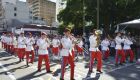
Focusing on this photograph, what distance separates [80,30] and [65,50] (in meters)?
41.9

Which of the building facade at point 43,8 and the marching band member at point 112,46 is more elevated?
the building facade at point 43,8

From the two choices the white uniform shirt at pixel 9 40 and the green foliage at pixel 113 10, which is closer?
the white uniform shirt at pixel 9 40

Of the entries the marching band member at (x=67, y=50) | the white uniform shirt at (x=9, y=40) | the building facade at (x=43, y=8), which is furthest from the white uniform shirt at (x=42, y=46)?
the building facade at (x=43, y=8)

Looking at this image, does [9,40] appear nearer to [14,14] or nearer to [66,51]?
[66,51]

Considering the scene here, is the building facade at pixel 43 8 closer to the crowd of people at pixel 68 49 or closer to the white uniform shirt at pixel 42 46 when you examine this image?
the crowd of people at pixel 68 49

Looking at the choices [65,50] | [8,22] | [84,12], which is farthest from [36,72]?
[8,22]

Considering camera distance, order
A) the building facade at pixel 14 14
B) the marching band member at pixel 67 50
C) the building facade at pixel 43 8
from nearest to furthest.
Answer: the marching band member at pixel 67 50 → the building facade at pixel 14 14 → the building facade at pixel 43 8

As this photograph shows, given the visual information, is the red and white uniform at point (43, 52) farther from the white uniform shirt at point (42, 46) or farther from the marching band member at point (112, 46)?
the marching band member at point (112, 46)

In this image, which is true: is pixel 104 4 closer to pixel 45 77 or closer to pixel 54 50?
pixel 54 50

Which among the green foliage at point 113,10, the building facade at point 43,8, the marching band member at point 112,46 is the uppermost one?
the building facade at point 43,8

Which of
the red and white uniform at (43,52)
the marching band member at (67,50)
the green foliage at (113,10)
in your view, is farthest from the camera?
the green foliage at (113,10)

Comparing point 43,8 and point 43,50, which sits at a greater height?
point 43,8

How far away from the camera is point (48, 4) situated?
167m

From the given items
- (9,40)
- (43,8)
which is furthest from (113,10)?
(43,8)
